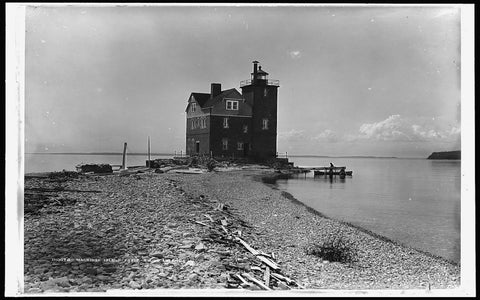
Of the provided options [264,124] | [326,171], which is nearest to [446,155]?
[264,124]

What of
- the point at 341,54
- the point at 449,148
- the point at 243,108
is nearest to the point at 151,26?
the point at 341,54

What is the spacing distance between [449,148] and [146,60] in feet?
17.9

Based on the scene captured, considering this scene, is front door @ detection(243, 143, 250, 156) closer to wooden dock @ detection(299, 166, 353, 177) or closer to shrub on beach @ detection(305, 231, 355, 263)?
wooden dock @ detection(299, 166, 353, 177)

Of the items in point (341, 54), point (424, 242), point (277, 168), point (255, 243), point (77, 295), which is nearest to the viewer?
point (77, 295)

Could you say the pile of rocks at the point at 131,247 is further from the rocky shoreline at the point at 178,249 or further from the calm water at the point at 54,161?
the calm water at the point at 54,161

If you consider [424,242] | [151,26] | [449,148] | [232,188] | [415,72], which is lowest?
[424,242]

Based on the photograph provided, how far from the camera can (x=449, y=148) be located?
7254mm

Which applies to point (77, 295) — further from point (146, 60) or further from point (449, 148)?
point (449, 148)

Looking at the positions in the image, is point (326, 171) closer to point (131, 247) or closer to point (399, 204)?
point (399, 204)

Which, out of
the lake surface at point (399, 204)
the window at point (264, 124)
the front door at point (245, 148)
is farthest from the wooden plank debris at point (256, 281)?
the front door at point (245, 148)

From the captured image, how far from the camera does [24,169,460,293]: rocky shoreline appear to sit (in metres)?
5.83

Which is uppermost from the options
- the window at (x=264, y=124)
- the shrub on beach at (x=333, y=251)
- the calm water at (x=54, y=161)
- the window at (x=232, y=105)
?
the window at (x=232, y=105)

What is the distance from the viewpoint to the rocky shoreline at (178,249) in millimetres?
5832

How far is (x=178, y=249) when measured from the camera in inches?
247
